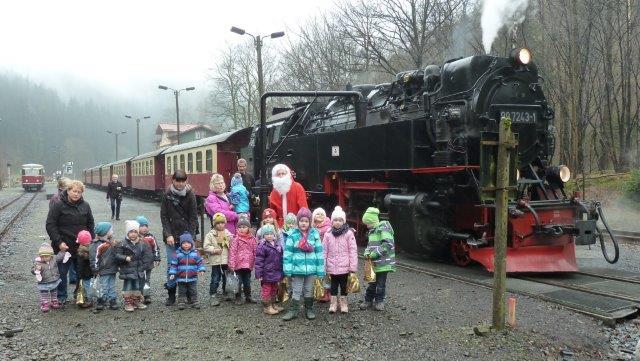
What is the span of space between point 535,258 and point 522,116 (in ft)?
6.80

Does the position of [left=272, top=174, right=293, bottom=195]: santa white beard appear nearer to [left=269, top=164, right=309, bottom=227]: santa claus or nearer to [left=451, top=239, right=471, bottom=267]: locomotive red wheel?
[left=269, top=164, right=309, bottom=227]: santa claus

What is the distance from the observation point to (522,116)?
7.60 m

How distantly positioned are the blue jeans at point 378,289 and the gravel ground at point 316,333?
0.19 metres

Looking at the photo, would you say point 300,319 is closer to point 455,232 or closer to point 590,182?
point 455,232

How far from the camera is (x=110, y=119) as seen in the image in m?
132

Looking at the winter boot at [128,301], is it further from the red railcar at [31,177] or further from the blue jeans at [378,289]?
the red railcar at [31,177]

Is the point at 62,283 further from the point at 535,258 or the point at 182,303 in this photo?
the point at 535,258

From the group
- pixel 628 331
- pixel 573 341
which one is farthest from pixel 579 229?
pixel 573 341

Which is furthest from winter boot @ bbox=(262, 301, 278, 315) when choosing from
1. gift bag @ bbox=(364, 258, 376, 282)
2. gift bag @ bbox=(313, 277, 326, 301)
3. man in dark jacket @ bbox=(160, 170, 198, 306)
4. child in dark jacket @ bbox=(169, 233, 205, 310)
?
man in dark jacket @ bbox=(160, 170, 198, 306)

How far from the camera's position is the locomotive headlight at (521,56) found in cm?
760

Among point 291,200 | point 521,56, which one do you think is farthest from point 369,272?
point 521,56

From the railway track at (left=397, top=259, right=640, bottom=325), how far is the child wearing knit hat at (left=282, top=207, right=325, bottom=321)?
2.43 metres

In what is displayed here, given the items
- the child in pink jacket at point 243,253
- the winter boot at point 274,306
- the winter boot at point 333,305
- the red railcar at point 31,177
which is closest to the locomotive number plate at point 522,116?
the winter boot at point 333,305

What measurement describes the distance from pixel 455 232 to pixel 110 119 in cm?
13702
